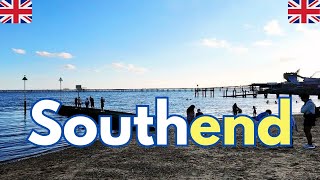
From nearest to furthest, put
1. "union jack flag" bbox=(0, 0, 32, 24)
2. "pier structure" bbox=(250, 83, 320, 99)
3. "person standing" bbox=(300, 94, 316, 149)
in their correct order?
"person standing" bbox=(300, 94, 316, 149)
"union jack flag" bbox=(0, 0, 32, 24)
"pier structure" bbox=(250, 83, 320, 99)

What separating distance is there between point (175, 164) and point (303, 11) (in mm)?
9973

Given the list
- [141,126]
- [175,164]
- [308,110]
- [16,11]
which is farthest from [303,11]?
[16,11]

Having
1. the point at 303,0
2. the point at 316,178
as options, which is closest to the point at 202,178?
the point at 316,178

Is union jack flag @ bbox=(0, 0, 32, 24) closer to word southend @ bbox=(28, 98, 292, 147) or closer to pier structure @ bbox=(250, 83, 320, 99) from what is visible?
word southend @ bbox=(28, 98, 292, 147)

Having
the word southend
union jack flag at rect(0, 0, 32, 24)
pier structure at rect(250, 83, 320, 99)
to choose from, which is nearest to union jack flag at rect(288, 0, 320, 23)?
the word southend

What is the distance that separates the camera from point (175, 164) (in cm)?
951

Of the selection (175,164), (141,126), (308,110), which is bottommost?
(175,164)

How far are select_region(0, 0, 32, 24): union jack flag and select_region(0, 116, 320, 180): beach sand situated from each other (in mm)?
6824

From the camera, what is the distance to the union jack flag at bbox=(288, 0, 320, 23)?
1401 centimetres

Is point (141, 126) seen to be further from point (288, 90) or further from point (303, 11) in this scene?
point (288, 90)

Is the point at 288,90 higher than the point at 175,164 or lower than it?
higher

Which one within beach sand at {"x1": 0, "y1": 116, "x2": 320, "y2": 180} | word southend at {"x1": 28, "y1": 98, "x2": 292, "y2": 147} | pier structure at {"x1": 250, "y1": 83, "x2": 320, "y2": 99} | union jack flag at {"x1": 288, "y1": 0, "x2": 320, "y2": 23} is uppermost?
union jack flag at {"x1": 288, "y1": 0, "x2": 320, "y2": 23}


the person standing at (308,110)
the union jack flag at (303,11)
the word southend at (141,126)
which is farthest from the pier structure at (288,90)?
the word southend at (141,126)

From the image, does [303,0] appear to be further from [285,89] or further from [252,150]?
[285,89]
